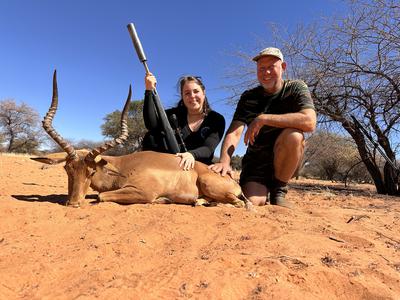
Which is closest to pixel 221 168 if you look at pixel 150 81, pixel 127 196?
pixel 127 196

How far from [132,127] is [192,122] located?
1983cm

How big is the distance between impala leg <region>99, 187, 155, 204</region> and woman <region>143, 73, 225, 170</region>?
102 centimetres

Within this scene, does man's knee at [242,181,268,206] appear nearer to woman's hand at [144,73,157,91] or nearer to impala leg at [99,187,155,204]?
impala leg at [99,187,155,204]

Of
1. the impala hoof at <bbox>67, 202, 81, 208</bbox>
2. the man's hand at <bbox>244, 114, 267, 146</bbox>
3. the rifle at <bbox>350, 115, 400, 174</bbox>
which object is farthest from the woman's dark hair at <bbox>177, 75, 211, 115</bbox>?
the rifle at <bbox>350, 115, 400, 174</bbox>

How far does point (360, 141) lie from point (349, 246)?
294 inches

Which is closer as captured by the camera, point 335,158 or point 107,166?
point 107,166

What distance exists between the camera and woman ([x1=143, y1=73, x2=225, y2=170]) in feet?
18.0

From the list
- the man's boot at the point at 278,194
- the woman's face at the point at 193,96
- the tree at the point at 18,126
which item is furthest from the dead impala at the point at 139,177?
the tree at the point at 18,126

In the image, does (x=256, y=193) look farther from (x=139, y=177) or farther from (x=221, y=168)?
(x=139, y=177)

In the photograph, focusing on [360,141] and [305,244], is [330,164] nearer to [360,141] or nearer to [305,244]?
[360,141]

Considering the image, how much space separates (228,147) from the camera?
5.19m

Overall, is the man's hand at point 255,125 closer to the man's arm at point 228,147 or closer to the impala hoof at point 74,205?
the man's arm at point 228,147


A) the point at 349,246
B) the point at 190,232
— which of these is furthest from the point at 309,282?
the point at 190,232

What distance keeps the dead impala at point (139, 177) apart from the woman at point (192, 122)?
1.46 feet
